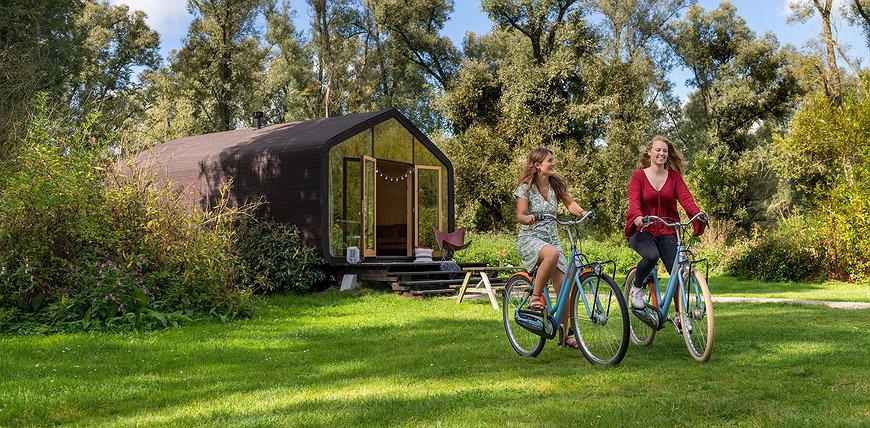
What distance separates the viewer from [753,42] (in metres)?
25.9

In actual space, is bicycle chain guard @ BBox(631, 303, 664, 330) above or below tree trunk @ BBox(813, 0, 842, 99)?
below

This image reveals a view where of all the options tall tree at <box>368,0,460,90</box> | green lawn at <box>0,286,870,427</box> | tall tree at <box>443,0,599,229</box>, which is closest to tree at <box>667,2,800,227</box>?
tall tree at <box>443,0,599,229</box>

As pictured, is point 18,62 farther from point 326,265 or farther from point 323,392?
point 323,392

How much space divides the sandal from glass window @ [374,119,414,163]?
8.90 m

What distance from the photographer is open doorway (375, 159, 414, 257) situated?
46.4 feet

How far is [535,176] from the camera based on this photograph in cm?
536

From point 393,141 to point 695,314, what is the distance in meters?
9.90

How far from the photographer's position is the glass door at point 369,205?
13234mm

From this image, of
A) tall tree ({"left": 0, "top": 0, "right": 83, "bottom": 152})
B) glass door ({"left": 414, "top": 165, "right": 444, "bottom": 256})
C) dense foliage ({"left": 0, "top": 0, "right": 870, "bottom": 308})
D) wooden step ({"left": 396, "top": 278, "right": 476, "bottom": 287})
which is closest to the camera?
dense foliage ({"left": 0, "top": 0, "right": 870, "bottom": 308})

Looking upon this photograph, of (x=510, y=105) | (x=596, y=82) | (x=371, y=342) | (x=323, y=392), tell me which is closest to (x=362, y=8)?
(x=510, y=105)

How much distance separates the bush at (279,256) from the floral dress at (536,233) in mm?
6882

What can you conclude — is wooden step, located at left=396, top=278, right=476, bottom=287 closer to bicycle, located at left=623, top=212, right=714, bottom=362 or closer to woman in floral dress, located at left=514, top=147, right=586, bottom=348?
woman in floral dress, located at left=514, top=147, right=586, bottom=348

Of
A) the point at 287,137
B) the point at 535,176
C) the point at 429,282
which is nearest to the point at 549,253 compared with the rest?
the point at 535,176

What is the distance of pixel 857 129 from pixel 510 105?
11.1 m
